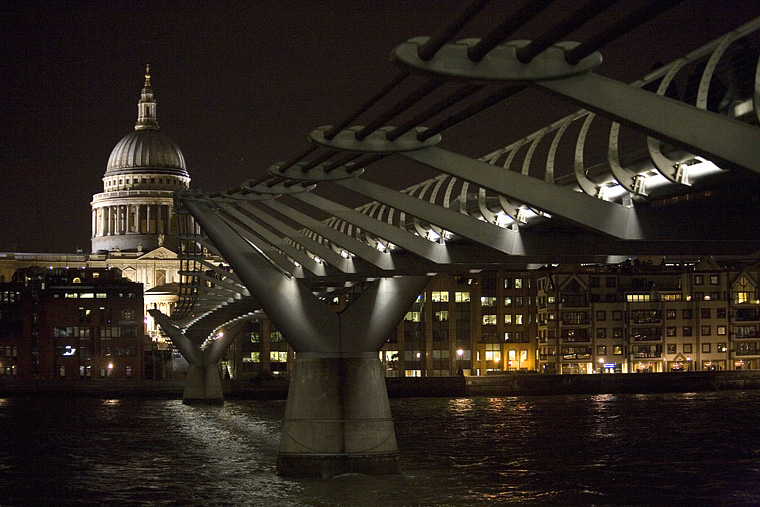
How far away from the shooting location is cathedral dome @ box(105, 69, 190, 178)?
189 meters

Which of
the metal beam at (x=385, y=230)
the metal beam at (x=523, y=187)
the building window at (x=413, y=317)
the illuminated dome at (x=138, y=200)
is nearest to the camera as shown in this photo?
the metal beam at (x=523, y=187)

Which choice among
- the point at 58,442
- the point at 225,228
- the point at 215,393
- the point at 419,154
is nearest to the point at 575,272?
the point at 215,393

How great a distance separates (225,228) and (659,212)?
741 inches

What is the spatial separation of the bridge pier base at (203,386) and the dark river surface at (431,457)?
5197 mm

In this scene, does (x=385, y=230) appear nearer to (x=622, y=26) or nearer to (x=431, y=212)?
(x=431, y=212)

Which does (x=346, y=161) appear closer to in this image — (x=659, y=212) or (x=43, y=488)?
(x=659, y=212)

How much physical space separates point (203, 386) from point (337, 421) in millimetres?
53589

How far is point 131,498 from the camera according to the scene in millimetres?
36125

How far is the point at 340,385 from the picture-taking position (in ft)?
114

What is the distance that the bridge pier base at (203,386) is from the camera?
86250 mm

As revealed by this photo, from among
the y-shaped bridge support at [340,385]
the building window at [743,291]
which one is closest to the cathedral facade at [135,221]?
the building window at [743,291]

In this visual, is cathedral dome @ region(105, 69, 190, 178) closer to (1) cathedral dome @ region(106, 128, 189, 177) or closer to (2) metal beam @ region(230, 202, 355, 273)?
(1) cathedral dome @ region(106, 128, 189, 177)

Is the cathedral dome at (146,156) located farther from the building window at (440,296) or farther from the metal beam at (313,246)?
the metal beam at (313,246)

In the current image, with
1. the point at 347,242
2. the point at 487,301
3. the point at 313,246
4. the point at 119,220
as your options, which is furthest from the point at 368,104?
the point at 119,220
